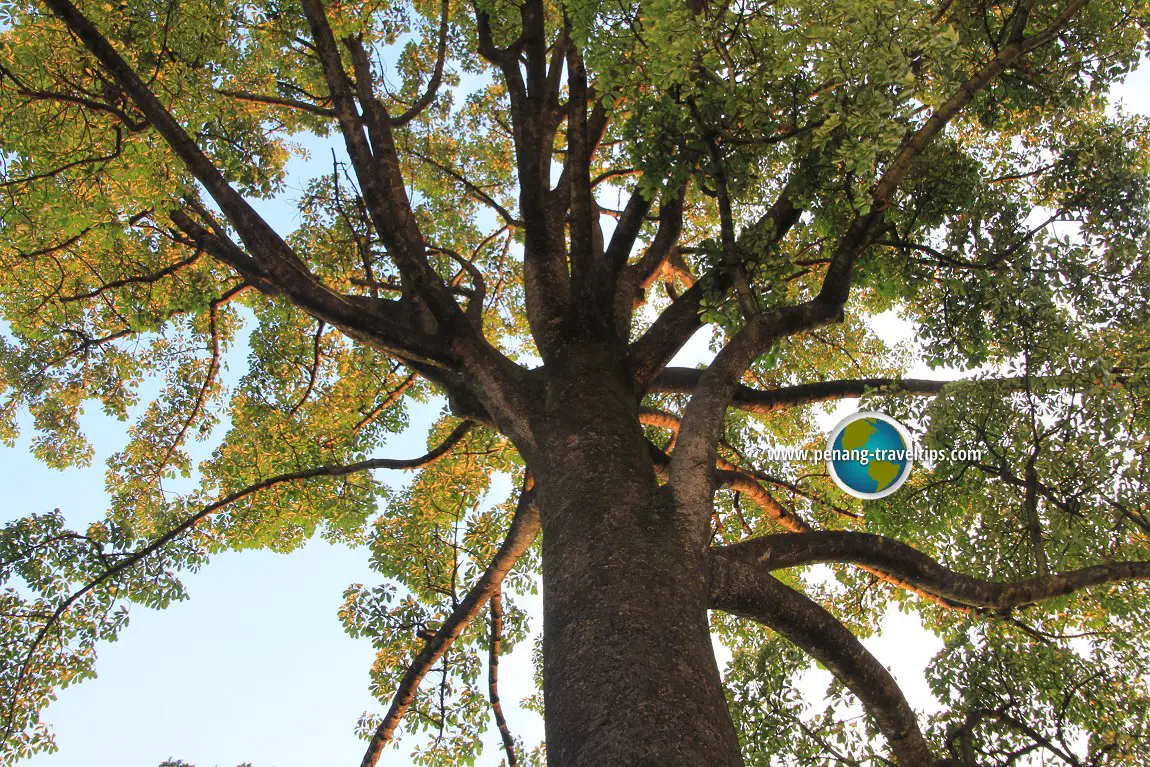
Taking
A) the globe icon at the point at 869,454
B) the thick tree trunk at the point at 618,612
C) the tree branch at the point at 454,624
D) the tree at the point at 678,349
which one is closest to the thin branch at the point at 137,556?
the tree at the point at 678,349

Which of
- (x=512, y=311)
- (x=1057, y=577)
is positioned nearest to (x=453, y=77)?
(x=512, y=311)

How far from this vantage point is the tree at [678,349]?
374 centimetres

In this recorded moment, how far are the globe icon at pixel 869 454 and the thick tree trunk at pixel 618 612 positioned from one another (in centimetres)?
226

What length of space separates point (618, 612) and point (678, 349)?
254cm

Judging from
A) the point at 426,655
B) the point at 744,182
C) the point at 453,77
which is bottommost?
the point at 426,655

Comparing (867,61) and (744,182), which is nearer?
(867,61)

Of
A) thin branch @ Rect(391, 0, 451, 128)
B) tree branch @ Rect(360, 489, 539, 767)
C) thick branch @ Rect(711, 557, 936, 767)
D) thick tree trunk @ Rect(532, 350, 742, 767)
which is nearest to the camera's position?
thick tree trunk @ Rect(532, 350, 742, 767)

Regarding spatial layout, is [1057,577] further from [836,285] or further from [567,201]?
[567,201]

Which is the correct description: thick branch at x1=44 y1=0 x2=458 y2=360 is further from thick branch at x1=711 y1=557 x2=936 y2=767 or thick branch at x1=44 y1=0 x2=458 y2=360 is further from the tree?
thick branch at x1=711 y1=557 x2=936 y2=767

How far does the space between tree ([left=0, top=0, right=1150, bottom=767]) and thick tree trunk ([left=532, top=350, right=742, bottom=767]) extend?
0.05 feet

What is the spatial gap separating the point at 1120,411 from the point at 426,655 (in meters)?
4.51

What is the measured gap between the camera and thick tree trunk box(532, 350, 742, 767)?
2.63 meters

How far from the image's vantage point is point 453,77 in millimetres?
9102

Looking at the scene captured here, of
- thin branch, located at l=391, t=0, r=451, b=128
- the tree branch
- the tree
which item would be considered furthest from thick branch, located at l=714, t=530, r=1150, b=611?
thin branch, located at l=391, t=0, r=451, b=128
